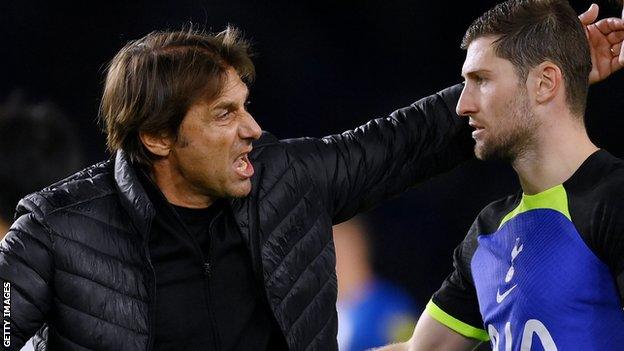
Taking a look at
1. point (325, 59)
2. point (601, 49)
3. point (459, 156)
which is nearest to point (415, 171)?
point (459, 156)

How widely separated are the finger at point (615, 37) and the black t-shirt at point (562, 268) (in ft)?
0.90

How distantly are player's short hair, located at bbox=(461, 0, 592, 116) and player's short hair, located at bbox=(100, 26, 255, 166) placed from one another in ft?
1.66

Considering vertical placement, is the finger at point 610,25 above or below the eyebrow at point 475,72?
below

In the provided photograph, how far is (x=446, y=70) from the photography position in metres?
3.48

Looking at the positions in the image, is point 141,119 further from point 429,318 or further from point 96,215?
point 429,318

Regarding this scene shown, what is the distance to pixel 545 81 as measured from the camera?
1.92 metres

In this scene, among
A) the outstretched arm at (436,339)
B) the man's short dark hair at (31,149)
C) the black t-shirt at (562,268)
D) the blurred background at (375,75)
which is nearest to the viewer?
the black t-shirt at (562,268)

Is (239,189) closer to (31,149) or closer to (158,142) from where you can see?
(158,142)

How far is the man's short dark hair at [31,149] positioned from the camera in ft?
10.4

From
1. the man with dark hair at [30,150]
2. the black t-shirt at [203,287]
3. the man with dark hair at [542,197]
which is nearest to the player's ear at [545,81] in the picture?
the man with dark hair at [542,197]

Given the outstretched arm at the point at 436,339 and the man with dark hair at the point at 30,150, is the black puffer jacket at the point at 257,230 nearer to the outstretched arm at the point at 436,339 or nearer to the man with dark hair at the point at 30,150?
the outstretched arm at the point at 436,339

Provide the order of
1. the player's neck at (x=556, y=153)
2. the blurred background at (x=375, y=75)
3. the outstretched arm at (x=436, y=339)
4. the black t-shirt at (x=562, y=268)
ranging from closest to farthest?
the black t-shirt at (x=562, y=268) < the player's neck at (x=556, y=153) < the outstretched arm at (x=436, y=339) < the blurred background at (x=375, y=75)

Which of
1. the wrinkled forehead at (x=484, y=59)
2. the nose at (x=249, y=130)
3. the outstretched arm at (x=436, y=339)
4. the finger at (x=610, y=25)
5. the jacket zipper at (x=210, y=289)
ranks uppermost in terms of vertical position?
the nose at (x=249, y=130)

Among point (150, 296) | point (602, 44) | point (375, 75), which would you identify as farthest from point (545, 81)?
point (375, 75)
